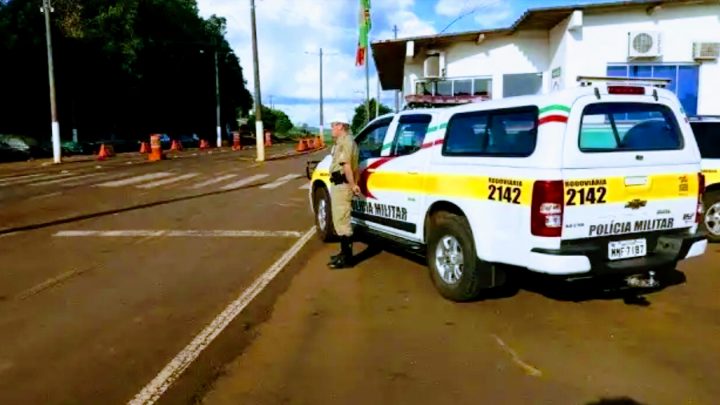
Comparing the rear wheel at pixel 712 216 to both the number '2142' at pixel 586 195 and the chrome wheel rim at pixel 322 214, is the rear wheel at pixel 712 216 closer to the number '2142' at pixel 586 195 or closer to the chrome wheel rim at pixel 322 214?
the number '2142' at pixel 586 195

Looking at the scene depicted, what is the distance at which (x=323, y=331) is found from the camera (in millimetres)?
5523

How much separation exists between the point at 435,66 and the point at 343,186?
681 inches

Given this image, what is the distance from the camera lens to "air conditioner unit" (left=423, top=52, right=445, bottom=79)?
23.8 metres

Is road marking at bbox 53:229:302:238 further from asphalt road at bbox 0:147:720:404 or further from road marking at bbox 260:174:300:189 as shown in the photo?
road marking at bbox 260:174:300:189

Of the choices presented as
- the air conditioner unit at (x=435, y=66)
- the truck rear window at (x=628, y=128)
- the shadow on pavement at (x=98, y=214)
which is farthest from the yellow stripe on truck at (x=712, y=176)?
the air conditioner unit at (x=435, y=66)

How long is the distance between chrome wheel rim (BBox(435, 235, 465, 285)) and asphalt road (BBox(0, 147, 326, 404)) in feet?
5.68

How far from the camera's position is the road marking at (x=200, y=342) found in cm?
426

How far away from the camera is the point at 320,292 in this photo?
22.3 ft

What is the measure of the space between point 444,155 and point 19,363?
4.02 m

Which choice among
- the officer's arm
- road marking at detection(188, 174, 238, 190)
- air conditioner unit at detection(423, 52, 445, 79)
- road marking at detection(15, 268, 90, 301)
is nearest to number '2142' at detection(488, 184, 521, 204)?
the officer's arm

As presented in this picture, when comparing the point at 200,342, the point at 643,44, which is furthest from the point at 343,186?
the point at 643,44

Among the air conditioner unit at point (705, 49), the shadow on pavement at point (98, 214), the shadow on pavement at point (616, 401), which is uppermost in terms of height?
the air conditioner unit at point (705, 49)

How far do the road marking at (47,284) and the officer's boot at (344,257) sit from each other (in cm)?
286

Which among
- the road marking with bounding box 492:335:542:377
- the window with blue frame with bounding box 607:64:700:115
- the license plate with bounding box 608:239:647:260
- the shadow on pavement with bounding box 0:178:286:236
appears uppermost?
the window with blue frame with bounding box 607:64:700:115
